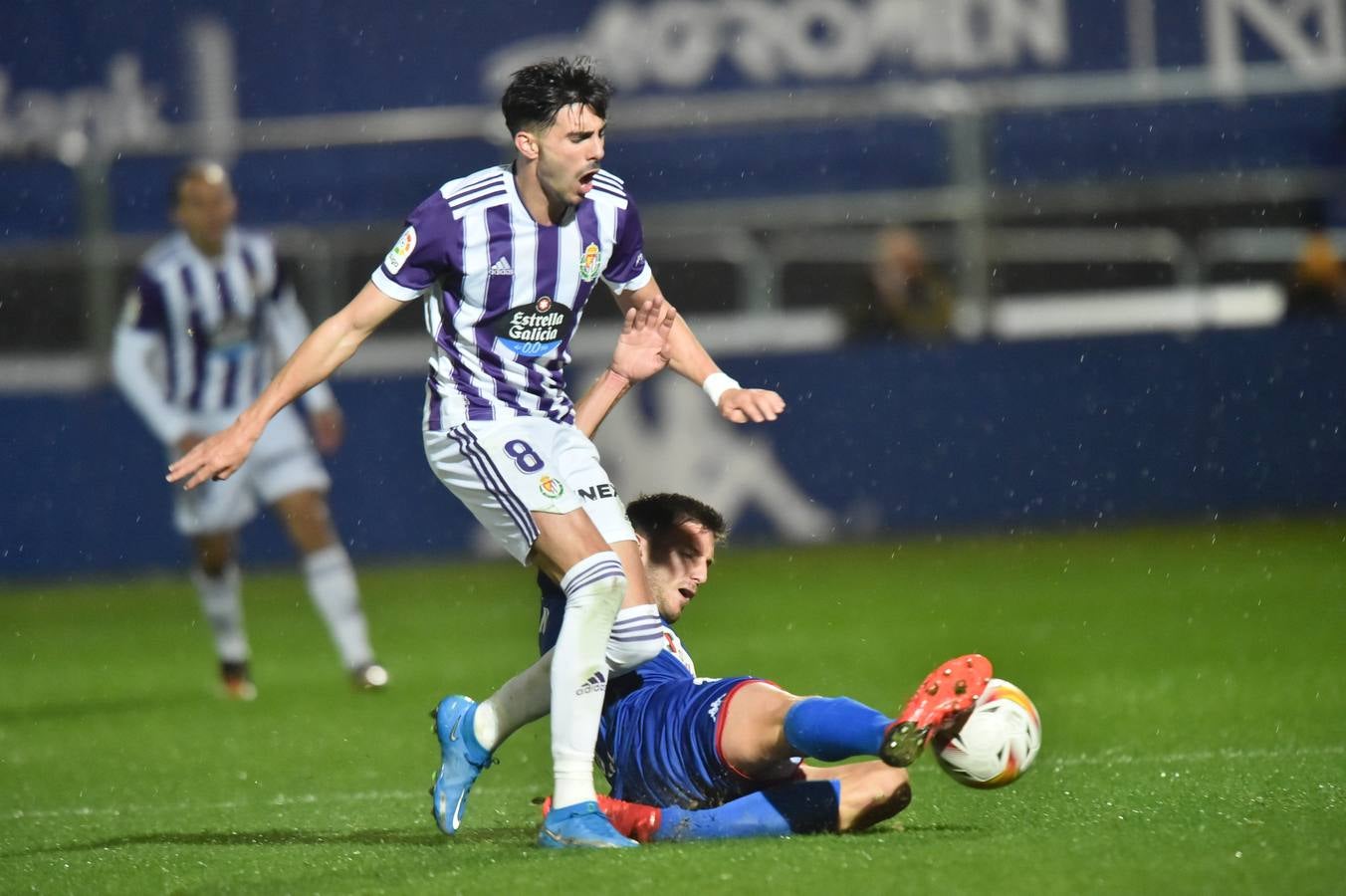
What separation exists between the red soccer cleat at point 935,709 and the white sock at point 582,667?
84 centimetres

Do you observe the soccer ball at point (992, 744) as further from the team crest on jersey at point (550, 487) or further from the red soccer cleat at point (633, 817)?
the team crest on jersey at point (550, 487)

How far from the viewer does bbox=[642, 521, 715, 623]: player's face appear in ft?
18.1

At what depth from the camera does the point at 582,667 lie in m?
5.03

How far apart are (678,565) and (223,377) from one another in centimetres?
A: 510

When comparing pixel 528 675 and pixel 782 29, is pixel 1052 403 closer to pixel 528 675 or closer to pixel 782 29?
pixel 782 29

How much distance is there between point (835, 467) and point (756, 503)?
617 millimetres

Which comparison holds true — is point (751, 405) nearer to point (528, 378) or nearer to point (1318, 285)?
point (528, 378)

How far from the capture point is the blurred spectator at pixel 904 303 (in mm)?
14789

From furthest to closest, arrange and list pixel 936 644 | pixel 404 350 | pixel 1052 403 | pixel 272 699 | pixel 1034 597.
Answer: pixel 404 350 < pixel 1052 403 < pixel 1034 597 < pixel 936 644 < pixel 272 699

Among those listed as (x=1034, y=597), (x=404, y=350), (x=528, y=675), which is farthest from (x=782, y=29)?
(x=528, y=675)

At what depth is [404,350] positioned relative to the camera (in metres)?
16.1

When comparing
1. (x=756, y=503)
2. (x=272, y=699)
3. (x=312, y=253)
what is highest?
(x=312, y=253)

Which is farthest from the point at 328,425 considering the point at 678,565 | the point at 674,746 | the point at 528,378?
the point at 674,746

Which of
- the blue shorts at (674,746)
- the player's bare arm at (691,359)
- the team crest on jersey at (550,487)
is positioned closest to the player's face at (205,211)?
the player's bare arm at (691,359)
